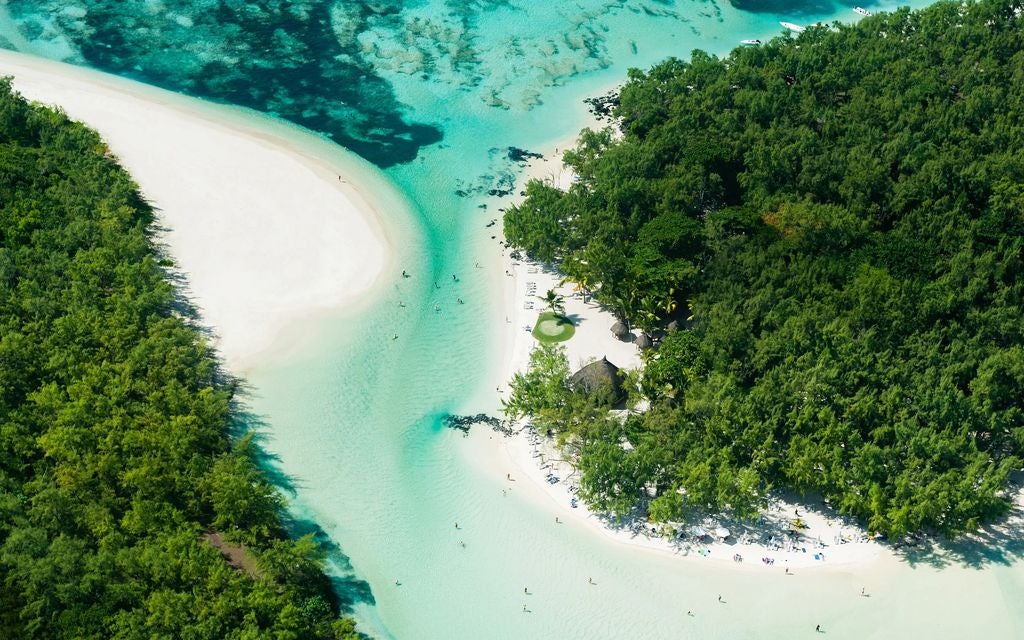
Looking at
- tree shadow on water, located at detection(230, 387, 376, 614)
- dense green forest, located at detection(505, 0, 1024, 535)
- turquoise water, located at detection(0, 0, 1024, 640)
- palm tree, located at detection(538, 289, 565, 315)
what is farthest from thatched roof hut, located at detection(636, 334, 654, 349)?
tree shadow on water, located at detection(230, 387, 376, 614)

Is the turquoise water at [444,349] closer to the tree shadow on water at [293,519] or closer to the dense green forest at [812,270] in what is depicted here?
the tree shadow on water at [293,519]

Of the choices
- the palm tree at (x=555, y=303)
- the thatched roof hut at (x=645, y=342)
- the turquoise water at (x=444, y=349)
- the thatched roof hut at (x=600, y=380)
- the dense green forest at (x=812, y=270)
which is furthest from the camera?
the palm tree at (x=555, y=303)

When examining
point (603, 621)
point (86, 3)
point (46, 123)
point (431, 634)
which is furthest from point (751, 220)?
point (86, 3)

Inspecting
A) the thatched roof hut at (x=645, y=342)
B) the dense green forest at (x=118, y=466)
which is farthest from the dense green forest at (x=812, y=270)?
the dense green forest at (x=118, y=466)

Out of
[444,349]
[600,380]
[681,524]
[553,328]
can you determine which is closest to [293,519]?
[444,349]

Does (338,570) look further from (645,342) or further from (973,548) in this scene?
(973,548)
